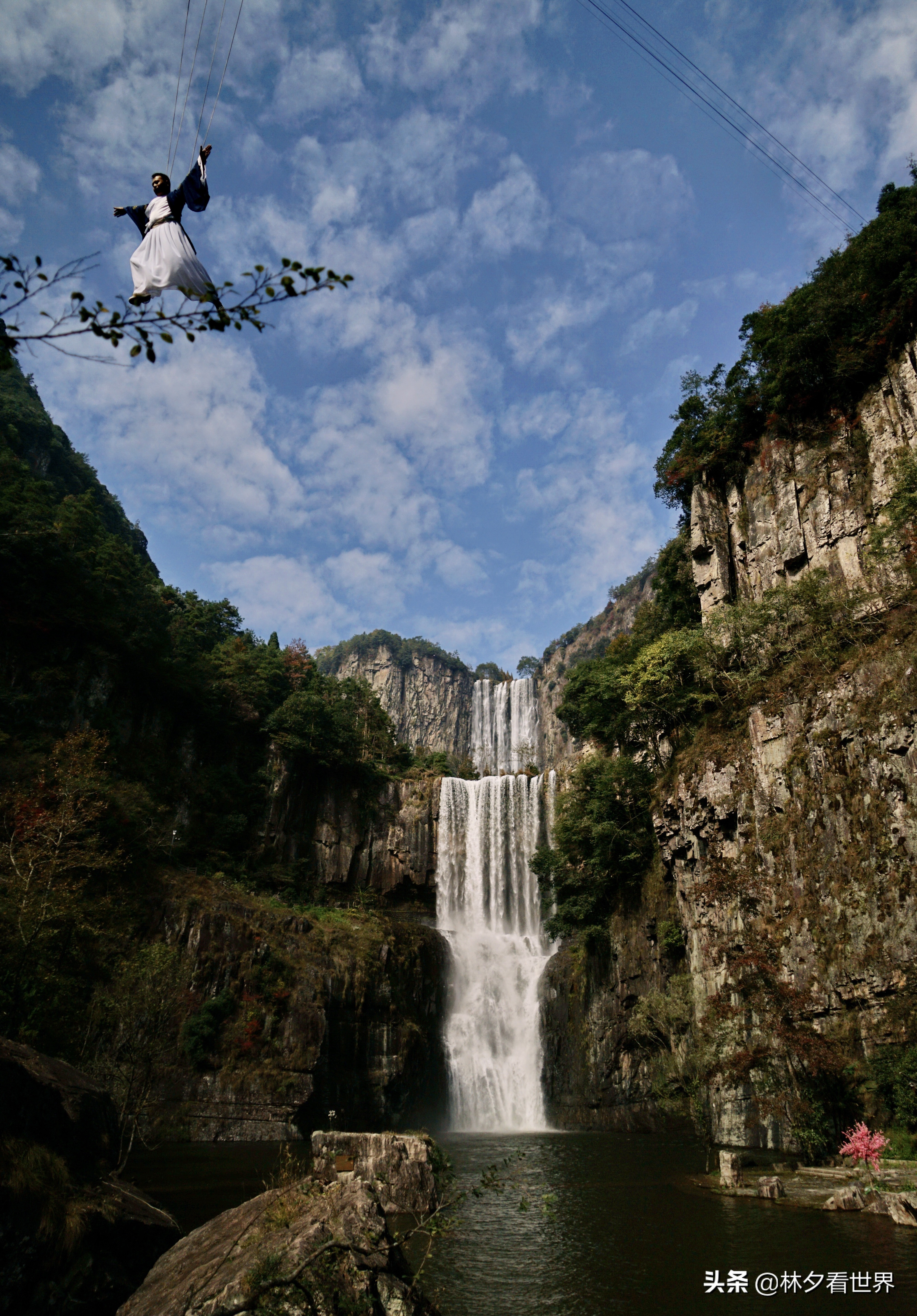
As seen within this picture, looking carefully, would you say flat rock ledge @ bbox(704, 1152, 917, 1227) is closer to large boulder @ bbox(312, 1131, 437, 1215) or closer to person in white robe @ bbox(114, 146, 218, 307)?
large boulder @ bbox(312, 1131, 437, 1215)

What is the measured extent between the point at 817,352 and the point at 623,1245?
29019 mm

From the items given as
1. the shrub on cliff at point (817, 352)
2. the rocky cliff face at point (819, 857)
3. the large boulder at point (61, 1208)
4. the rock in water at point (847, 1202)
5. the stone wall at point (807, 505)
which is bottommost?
the rock in water at point (847, 1202)

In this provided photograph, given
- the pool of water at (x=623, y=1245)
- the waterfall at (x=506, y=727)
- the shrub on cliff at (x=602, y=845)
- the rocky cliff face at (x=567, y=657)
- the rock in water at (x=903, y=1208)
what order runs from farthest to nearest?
1. the waterfall at (x=506, y=727)
2. the rocky cliff face at (x=567, y=657)
3. the shrub on cliff at (x=602, y=845)
4. the rock in water at (x=903, y=1208)
5. the pool of water at (x=623, y=1245)

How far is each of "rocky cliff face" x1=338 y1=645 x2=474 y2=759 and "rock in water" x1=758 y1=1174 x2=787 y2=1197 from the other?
85.0 meters

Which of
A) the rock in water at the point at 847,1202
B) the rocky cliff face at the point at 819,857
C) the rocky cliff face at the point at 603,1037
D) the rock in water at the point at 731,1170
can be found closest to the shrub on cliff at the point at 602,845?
the rocky cliff face at the point at 603,1037

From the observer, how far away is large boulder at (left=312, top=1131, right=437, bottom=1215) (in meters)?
11.4

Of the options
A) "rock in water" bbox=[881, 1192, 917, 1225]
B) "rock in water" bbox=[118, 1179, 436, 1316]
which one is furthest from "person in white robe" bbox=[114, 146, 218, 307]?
"rock in water" bbox=[881, 1192, 917, 1225]

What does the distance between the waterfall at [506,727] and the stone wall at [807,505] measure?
51056 millimetres

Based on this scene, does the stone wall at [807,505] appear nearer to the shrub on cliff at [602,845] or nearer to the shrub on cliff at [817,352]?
the shrub on cliff at [817,352]

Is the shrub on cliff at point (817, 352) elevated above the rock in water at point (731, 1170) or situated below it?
above

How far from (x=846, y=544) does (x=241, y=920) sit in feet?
89.5

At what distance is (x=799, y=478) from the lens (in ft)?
90.2

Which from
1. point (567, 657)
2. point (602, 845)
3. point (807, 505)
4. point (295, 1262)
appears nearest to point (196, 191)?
point (295, 1262)

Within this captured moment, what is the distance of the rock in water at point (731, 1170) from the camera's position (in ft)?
42.3
